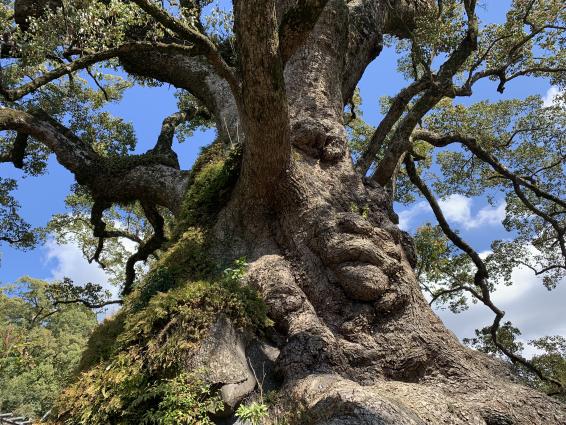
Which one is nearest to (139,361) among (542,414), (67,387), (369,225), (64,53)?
(67,387)

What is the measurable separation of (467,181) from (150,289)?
378 inches

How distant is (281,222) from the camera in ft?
15.4

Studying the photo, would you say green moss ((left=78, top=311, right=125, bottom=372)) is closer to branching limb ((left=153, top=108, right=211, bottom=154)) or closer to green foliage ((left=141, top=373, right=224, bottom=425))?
green foliage ((left=141, top=373, right=224, bottom=425))

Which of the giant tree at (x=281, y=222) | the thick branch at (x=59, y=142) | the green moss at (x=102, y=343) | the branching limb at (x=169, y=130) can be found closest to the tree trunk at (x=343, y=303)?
the giant tree at (x=281, y=222)

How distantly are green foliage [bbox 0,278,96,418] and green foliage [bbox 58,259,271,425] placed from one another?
0.70 metres

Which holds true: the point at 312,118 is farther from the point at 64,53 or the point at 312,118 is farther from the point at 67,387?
the point at 67,387

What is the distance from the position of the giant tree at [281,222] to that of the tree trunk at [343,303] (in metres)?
0.02

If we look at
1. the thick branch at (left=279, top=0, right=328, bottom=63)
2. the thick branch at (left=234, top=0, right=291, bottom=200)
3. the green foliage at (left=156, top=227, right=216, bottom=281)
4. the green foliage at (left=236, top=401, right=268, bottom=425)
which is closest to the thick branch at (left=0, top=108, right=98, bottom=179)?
the green foliage at (left=156, top=227, right=216, bottom=281)

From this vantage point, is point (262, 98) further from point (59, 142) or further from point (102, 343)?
point (59, 142)

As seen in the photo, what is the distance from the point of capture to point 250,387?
3.17 m

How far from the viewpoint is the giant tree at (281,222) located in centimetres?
313

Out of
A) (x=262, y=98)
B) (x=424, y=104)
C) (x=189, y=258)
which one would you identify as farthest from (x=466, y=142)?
(x=189, y=258)

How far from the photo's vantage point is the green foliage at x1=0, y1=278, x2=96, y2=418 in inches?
292

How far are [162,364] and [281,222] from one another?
206 centimetres
